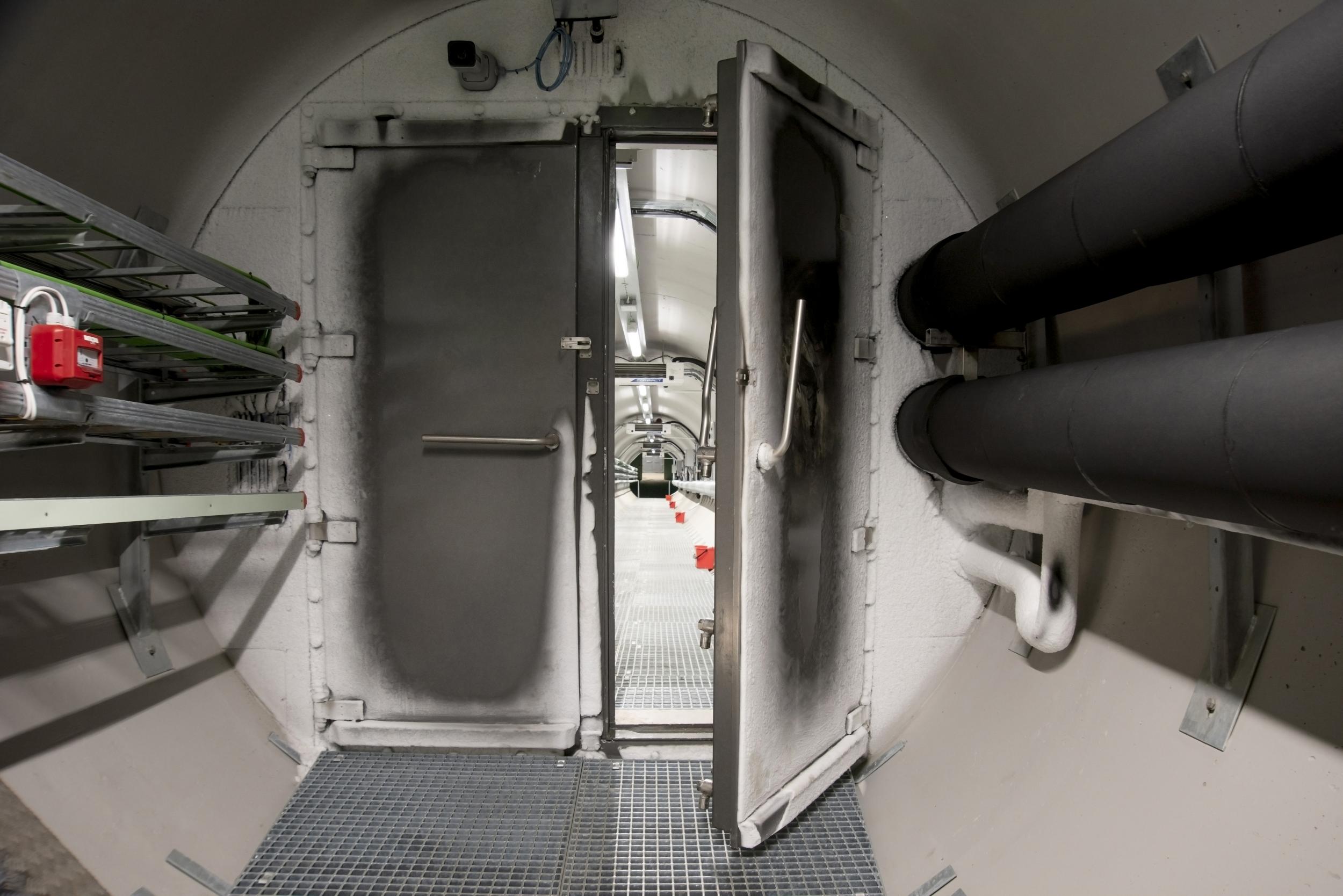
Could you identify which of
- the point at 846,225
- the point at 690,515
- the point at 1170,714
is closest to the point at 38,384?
the point at 846,225

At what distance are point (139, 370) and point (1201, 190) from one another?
3.21m

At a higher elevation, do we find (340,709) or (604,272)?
(604,272)

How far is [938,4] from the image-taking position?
201 centimetres

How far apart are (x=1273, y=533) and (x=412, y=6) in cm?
327

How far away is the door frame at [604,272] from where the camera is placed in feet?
7.73

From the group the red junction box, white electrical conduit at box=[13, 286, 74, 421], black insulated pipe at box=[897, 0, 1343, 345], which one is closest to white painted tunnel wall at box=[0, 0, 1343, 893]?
black insulated pipe at box=[897, 0, 1343, 345]

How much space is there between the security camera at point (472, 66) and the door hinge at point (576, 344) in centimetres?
112

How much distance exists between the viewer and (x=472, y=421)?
2.37 meters

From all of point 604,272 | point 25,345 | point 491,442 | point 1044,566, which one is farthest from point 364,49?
point 1044,566

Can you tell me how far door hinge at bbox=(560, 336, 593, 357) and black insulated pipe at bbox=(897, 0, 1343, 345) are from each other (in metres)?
1.51

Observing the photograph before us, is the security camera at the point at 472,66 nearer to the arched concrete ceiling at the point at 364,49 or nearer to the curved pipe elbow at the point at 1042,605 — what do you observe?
the arched concrete ceiling at the point at 364,49

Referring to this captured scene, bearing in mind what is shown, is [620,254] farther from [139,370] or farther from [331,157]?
[139,370]

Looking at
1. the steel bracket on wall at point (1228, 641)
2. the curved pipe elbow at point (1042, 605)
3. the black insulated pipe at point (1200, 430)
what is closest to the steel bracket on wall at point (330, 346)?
the black insulated pipe at point (1200, 430)

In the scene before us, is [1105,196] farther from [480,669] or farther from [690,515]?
[690,515]
